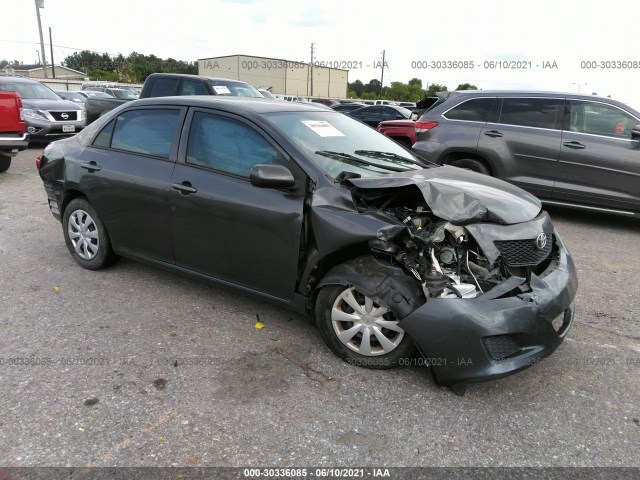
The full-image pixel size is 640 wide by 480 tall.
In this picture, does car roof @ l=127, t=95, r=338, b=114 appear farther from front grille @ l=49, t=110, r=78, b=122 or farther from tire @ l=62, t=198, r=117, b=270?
front grille @ l=49, t=110, r=78, b=122

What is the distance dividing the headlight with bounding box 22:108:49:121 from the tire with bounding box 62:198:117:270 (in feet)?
27.1

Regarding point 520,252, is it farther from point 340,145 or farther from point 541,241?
point 340,145

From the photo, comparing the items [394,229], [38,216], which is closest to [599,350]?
[394,229]

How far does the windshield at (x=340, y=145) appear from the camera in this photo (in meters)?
3.50

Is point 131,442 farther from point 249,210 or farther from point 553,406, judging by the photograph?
point 553,406

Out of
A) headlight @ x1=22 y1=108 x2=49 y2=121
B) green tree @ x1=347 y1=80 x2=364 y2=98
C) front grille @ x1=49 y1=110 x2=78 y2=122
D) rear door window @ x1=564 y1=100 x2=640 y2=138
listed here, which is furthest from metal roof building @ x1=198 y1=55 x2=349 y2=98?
rear door window @ x1=564 y1=100 x2=640 y2=138

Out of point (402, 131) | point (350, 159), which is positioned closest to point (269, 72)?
point (402, 131)

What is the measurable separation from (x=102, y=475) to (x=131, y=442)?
0.23m

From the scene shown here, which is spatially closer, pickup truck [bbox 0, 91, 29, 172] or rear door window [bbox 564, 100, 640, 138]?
rear door window [bbox 564, 100, 640, 138]

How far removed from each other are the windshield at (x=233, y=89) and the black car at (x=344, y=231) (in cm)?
568

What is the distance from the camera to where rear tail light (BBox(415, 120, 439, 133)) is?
7617mm

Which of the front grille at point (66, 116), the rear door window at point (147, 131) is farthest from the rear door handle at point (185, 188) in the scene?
the front grille at point (66, 116)

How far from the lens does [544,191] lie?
6.93 metres

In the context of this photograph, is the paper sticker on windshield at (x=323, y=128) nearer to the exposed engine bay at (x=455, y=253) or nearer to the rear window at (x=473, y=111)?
the exposed engine bay at (x=455, y=253)
